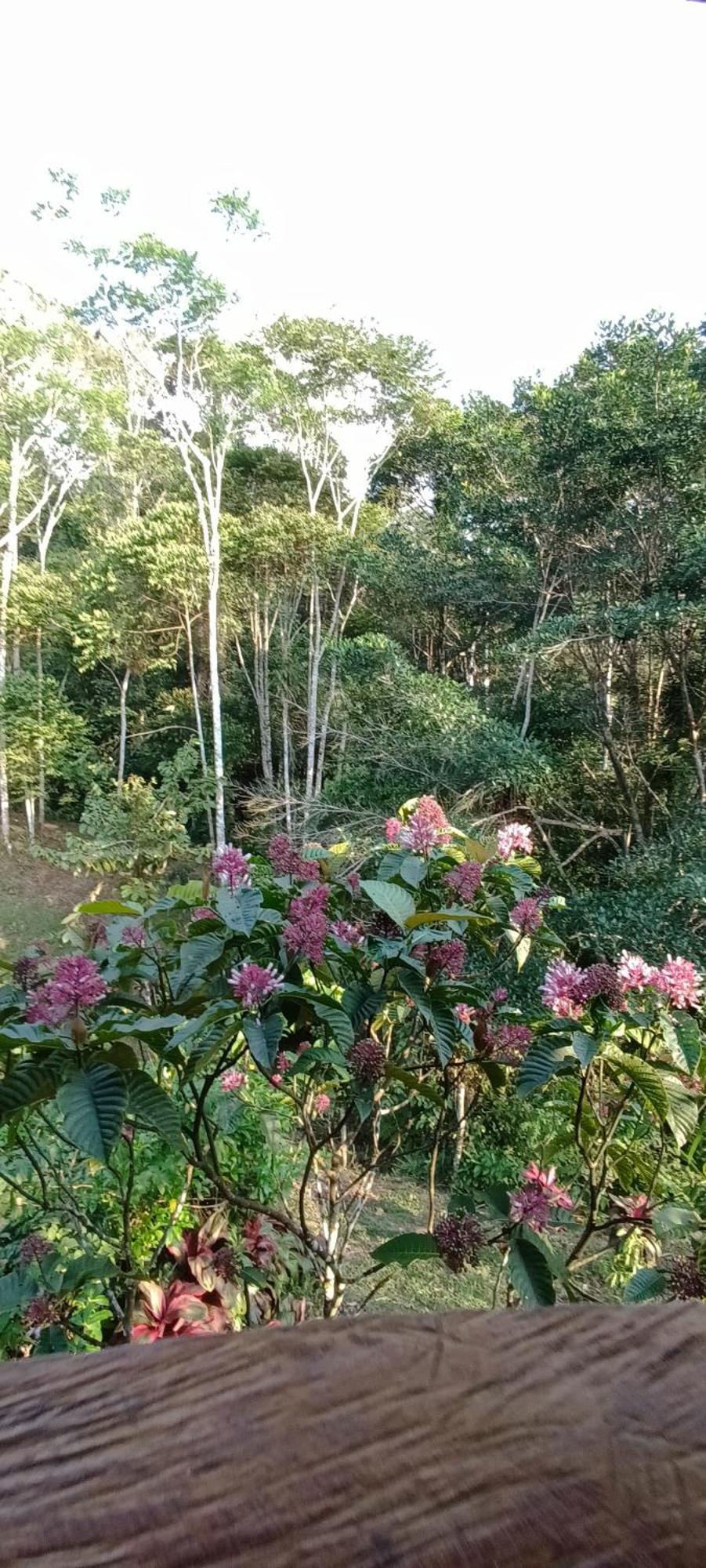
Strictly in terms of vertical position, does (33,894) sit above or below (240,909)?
below

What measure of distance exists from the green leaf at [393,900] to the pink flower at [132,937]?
19cm

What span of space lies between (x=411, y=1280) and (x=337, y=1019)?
1.54 m

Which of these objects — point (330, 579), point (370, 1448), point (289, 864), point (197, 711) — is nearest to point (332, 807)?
point (197, 711)

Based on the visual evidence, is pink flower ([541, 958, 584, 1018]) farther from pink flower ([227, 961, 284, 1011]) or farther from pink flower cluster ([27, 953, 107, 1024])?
pink flower cluster ([27, 953, 107, 1024])

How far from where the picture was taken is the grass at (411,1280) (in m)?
1.75

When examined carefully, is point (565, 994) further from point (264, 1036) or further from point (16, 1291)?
point (16, 1291)

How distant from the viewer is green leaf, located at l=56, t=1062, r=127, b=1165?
1.73 ft

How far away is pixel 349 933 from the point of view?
0.82m

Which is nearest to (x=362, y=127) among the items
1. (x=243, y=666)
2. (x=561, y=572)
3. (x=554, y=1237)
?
(x=561, y=572)

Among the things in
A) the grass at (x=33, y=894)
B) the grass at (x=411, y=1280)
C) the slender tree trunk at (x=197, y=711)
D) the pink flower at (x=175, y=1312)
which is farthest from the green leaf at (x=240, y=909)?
the slender tree trunk at (x=197, y=711)

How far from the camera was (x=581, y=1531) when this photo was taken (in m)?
0.13

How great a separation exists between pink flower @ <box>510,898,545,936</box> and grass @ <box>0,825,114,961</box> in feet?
20.1

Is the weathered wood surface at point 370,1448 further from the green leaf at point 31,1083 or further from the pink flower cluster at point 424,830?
the pink flower cluster at point 424,830

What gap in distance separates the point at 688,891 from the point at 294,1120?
233 centimetres
